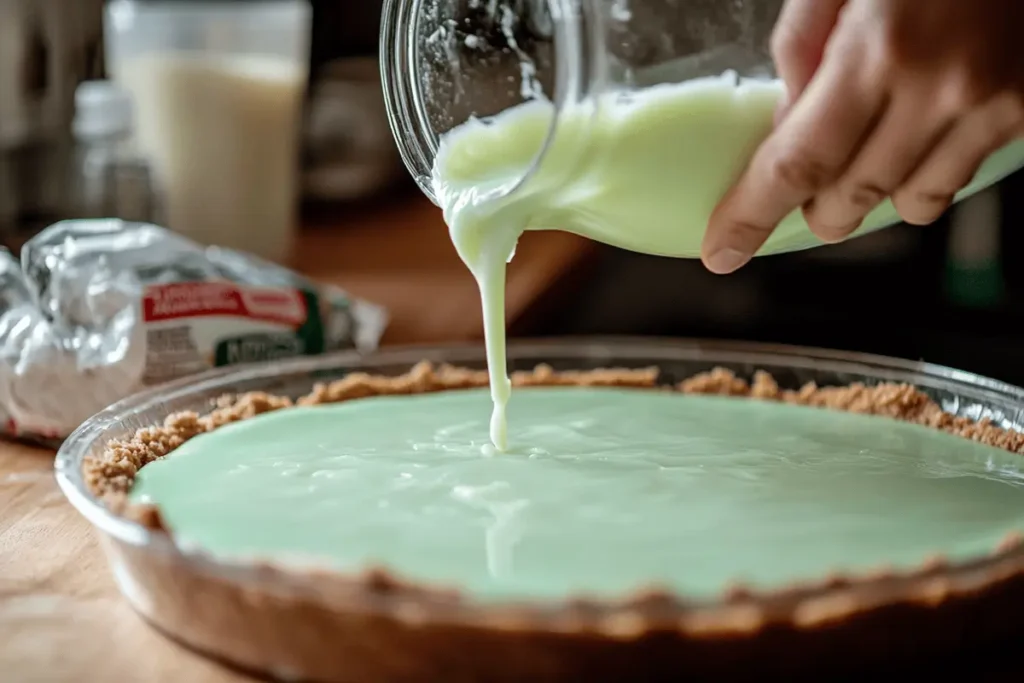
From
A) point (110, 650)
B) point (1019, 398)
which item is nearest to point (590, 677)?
point (110, 650)

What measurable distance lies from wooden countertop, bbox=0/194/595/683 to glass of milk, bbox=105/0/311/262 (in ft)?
0.84

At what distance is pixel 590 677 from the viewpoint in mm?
596

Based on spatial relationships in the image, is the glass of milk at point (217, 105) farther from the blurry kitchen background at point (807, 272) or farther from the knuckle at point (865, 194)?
the knuckle at point (865, 194)

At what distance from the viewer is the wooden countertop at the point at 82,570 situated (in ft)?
2.22

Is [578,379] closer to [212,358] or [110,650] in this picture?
[212,358]

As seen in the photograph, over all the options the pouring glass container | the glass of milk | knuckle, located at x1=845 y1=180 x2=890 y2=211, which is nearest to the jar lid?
the glass of milk

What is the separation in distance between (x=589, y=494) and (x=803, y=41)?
35cm

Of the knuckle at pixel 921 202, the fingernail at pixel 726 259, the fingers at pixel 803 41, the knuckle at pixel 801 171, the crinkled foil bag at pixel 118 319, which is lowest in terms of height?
the crinkled foil bag at pixel 118 319

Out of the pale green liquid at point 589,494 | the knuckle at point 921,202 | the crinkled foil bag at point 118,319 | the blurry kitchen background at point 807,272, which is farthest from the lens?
the blurry kitchen background at point 807,272

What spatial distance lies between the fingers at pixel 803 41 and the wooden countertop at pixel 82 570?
533mm

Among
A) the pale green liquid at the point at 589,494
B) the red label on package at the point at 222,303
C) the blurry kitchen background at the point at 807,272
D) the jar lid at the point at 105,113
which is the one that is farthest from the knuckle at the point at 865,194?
the jar lid at the point at 105,113

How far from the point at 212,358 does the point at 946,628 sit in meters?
0.82

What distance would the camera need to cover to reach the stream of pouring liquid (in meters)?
0.85

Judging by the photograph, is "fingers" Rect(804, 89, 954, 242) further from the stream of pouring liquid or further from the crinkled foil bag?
the crinkled foil bag
